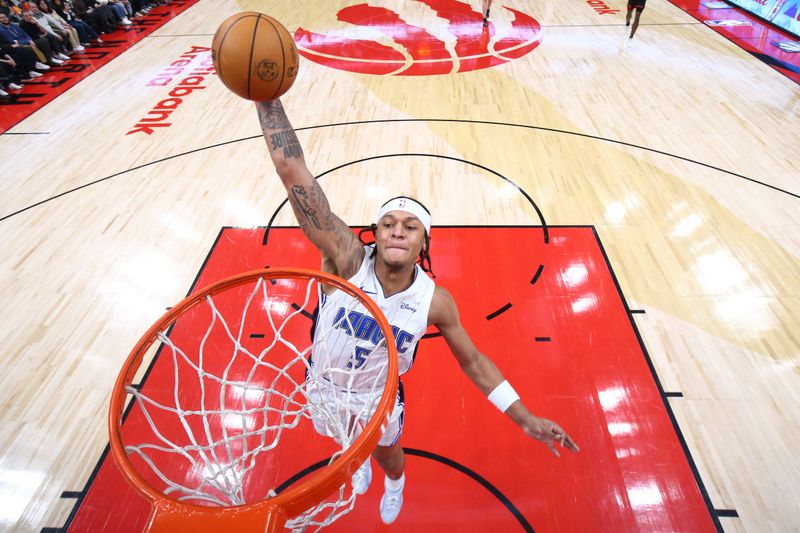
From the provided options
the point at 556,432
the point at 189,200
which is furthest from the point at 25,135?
the point at 556,432

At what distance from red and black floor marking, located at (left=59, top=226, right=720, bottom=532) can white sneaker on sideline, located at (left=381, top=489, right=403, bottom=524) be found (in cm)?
5

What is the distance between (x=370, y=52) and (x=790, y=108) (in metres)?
7.49

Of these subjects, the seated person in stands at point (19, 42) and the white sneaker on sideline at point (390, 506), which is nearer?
the white sneaker on sideline at point (390, 506)

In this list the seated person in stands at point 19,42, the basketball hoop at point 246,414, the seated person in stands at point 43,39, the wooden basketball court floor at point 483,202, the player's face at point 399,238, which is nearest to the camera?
the basketball hoop at point 246,414

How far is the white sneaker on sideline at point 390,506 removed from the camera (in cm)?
262

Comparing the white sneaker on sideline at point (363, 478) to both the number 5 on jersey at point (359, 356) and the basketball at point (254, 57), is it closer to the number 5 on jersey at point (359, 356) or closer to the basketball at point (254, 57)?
the number 5 on jersey at point (359, 356)

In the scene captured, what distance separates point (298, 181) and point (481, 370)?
1.31 metres

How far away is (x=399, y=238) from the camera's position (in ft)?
6.95

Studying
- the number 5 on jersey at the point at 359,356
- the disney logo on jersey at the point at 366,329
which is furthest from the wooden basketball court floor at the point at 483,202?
the disney logo on jersey at the point at 366,329

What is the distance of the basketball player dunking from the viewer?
198cm

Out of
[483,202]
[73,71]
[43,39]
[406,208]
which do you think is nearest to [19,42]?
[43,39]

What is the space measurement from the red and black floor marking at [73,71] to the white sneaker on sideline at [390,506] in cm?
804

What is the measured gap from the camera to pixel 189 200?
5246mm

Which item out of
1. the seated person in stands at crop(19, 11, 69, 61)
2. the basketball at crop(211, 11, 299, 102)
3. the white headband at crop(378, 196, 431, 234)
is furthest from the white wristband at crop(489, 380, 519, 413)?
the seated person in stands at crop(19, 11, 69, 61)
